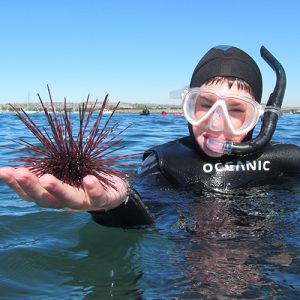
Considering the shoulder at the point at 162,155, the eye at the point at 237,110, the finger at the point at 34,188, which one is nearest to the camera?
the finger at the point at 34,188

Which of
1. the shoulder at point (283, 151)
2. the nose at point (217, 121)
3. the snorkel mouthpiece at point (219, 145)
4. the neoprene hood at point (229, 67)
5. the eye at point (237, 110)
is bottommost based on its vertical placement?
the shoulder at point (283, 151)

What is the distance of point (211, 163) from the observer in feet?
11.9

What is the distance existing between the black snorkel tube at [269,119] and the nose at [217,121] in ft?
0.44

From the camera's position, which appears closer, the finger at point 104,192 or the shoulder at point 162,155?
the finger at point 104,192

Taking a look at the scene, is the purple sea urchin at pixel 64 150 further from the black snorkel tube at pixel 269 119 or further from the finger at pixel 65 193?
the black snorkel tube at pixel 269 119

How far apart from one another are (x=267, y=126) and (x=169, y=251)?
1.52m

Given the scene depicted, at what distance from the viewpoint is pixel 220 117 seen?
333 cm

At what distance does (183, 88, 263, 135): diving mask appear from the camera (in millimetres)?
3332

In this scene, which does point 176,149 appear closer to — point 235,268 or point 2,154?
point 235,268

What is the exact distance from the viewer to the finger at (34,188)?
156 cm

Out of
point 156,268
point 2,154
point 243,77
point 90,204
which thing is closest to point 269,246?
point 156,268

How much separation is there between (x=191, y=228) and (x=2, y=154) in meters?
5.17

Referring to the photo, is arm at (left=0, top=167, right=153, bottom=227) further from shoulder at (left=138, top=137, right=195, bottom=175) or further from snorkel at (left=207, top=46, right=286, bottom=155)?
shoulder at (left=138, top=137, right=195, bottom=175)

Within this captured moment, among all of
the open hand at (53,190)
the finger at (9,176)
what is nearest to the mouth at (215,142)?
the open hand at (53,190)
